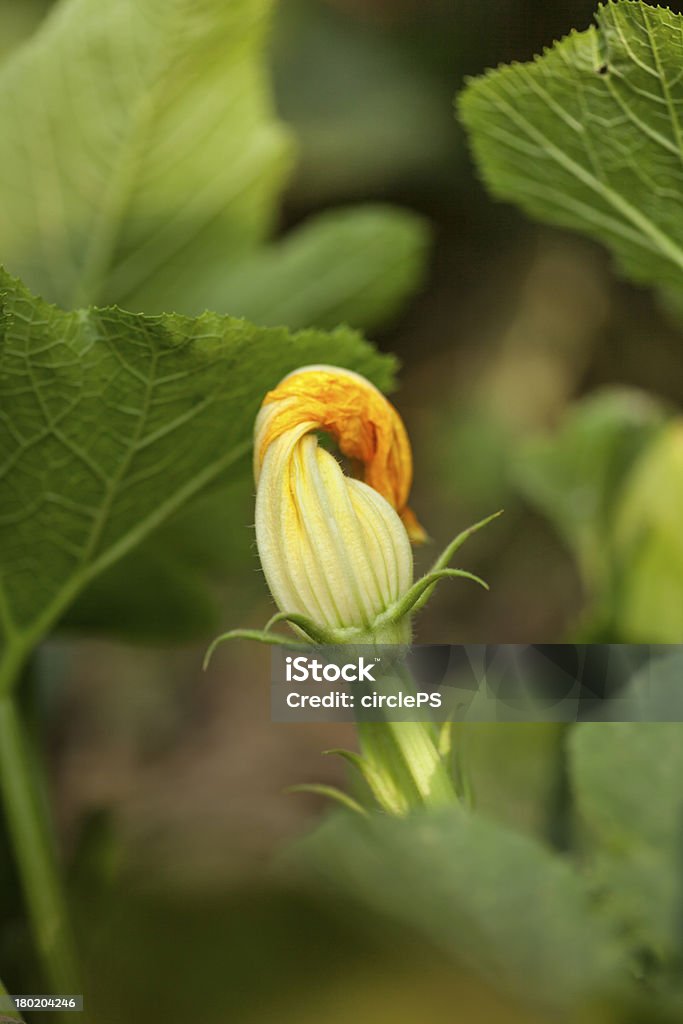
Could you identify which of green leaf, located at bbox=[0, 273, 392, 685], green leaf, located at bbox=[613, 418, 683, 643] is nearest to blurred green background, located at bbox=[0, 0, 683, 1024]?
green leaf, located at bbox=[613, 418, 683, 643]

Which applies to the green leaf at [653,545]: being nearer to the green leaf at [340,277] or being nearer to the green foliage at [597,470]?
the green foliage at [597,470]

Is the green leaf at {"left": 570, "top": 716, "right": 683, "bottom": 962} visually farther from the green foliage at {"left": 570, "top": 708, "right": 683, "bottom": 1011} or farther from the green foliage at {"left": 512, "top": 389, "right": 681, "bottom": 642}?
the green foliage at {"left": 512, "top": 389, "right": 681, "bottom": 642}

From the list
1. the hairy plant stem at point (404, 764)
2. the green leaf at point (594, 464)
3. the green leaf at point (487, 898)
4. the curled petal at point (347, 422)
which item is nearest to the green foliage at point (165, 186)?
the green leaf at point (594, 464)

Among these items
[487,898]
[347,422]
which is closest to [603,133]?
[347,422]

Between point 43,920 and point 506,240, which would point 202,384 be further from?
point 506,240

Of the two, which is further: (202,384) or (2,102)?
(2,102)

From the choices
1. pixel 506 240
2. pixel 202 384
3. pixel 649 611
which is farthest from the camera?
pixel 506 240

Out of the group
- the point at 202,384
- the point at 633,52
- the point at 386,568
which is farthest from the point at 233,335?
the point at 633,52
